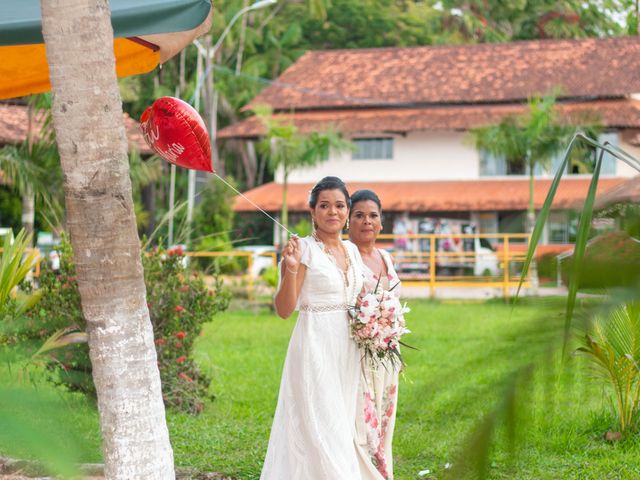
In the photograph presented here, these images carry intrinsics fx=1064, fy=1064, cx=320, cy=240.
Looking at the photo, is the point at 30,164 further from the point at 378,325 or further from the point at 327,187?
the point at 378,325

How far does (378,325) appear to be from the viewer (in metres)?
4.86

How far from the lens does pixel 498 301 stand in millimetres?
782

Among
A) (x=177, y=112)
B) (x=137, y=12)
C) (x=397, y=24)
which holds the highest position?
(x=397, y=24)

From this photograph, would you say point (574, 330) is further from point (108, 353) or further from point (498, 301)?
point (108, 353)

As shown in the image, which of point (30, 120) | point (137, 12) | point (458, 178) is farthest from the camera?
point (458, 178)

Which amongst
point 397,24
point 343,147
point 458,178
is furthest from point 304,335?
point 397,24

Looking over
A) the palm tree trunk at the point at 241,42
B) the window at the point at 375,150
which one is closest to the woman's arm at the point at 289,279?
the window at the point at 375,150

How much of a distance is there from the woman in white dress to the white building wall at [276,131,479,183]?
25146mm

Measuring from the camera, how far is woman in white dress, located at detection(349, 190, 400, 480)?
5195mm

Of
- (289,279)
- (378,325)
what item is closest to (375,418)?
(378,325)

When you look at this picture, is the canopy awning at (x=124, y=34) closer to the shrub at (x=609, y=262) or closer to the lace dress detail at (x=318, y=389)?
the lace dress detail at (x=318, y=389)

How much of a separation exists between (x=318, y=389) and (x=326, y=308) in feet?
1.24

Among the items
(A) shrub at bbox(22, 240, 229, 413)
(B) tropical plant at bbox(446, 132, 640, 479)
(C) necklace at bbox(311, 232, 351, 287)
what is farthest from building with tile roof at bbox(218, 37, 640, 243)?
(B) tropical plant at bbox(446, 132, 640, 479)

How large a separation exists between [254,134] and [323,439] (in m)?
27.9
